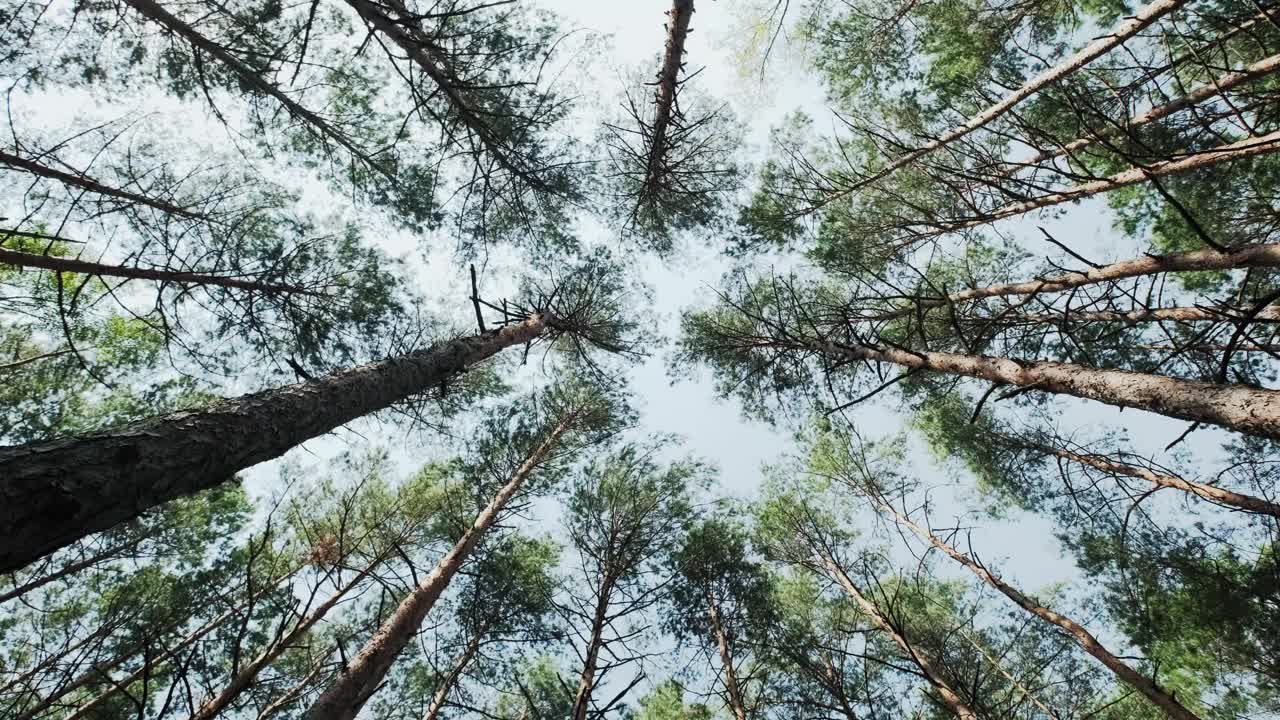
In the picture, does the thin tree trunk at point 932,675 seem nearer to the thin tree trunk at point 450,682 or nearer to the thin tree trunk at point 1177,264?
the thin tree trunk at point 1177,264

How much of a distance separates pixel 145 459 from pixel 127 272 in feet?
8.66

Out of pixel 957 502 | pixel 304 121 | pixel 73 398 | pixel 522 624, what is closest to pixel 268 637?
pixel 522 624

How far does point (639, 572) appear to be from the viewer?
766 cm

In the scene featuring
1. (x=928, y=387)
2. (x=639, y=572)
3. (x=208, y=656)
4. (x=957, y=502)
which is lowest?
(x=208, y=656)

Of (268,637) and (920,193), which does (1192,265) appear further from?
(268,637)

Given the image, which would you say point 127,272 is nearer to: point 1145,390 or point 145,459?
point 145,459

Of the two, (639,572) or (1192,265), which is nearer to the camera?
(1192,265)

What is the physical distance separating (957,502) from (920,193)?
621cm

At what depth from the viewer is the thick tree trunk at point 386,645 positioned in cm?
346

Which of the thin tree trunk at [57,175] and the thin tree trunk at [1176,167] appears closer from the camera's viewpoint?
the thin tree trunk at [1176,167]

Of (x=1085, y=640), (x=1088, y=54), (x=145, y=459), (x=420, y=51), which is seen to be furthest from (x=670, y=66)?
(x=1085, y=640)

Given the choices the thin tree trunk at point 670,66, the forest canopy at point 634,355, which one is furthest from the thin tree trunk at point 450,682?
the thin tree trunk at point 670,66

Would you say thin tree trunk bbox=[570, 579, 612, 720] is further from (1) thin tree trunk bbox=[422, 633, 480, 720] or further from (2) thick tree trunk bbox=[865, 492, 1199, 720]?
(2) thick tree trunk bbox=[865, 492, 1199, 720]

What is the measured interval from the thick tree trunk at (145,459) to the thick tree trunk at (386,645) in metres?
1.19
